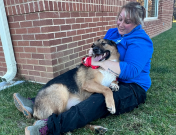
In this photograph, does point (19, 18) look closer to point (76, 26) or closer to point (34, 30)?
point (34, 30)

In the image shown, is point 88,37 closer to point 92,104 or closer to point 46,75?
point 46,75

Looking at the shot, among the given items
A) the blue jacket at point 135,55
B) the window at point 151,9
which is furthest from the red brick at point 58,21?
the window at point 151,9

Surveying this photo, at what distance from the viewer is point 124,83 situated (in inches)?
108

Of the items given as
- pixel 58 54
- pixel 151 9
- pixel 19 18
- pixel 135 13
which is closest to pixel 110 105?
pixel 135 13

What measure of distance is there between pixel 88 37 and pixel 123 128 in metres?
2.99

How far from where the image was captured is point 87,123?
2283mm

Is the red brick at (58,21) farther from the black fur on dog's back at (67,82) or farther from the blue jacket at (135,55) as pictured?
the blue jacket at (135,55)

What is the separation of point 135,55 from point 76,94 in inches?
45.8

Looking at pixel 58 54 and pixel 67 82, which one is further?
pixel 58 54

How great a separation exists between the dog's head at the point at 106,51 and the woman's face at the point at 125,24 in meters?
0.30

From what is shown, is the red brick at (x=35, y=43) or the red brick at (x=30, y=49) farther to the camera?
the red brick at (x=30, y=49)

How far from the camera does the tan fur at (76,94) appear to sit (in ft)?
7.68

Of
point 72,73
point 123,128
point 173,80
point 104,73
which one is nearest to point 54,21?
point 72,73

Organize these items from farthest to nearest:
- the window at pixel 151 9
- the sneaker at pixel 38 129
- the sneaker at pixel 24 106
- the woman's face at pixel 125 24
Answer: the window at pixel 151 9 < the woman's face at pixel 125 24 < the sneaker at pixel 24 106 < the sneaker at pixel 38 129
